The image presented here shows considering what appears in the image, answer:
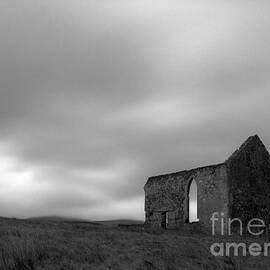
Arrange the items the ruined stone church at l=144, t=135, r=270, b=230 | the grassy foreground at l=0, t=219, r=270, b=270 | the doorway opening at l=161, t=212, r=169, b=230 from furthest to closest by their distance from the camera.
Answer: the doorway opening at l=161, t=212, r=169, b=230 → the ruined stone church at l=144, t=135, r=270, b=230 → the grassy foreground at l=0, t=219, r=270, b=270

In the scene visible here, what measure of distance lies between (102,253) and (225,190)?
14.2 meters

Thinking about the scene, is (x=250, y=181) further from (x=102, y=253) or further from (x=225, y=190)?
(x=102, y=253)

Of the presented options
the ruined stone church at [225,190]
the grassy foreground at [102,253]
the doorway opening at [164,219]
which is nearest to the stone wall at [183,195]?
the ruined stone church at [225,190]

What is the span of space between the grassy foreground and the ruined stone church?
32.0 ft

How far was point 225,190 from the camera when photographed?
90.7ft

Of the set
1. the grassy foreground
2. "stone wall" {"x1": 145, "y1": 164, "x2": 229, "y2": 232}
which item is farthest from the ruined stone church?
the grassy foreground

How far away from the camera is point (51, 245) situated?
14.8 meters

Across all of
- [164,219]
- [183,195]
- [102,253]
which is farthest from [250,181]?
[102,253]

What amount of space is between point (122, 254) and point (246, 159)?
1591 cm

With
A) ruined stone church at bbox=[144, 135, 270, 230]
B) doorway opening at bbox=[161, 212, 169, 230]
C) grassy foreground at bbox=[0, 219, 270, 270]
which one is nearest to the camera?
grassy foreground at bbox=[0, 219, 270, 270]

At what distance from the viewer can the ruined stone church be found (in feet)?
91.5

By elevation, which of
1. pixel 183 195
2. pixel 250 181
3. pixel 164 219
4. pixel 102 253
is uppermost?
pixel 250 181

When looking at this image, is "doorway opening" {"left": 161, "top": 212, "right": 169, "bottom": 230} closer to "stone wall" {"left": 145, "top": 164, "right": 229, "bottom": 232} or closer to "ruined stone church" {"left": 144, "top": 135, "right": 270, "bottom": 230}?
"ruined stone church" {"left": 144, "top": 135, "right": 270, "bottom": 230}

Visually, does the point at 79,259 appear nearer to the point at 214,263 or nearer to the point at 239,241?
the point at 214,263
